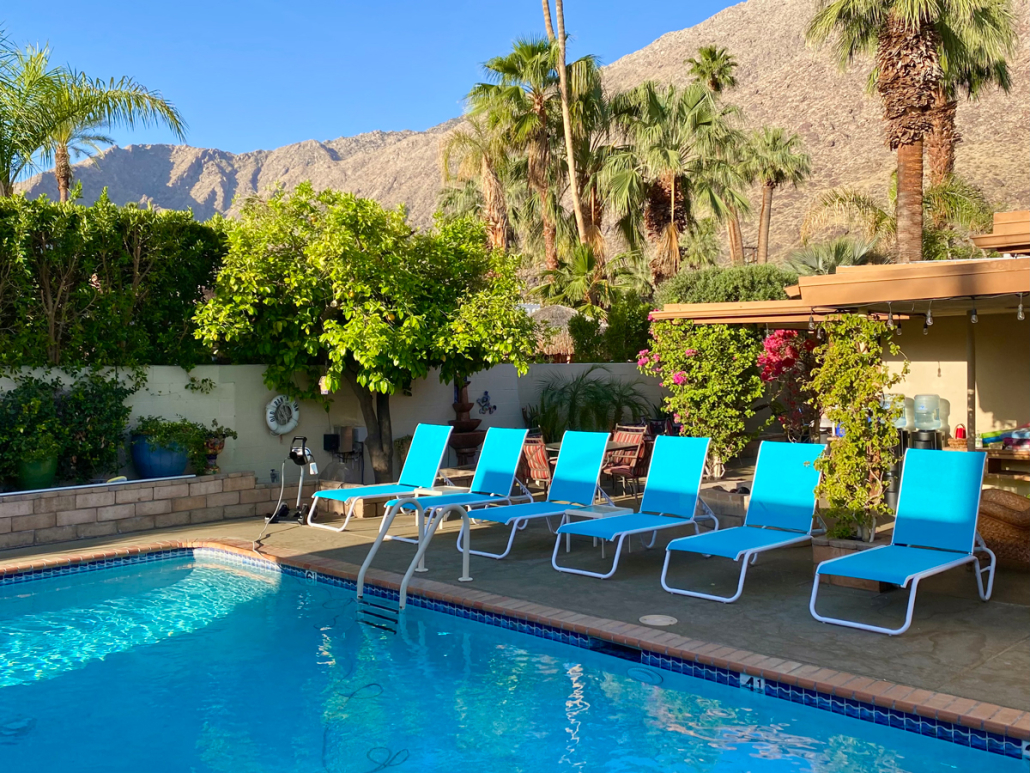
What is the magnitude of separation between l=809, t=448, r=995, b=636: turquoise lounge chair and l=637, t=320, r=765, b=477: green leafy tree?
4052 mm

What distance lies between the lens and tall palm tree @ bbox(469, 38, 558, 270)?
21906 mm

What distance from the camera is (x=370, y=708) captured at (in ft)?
16.4

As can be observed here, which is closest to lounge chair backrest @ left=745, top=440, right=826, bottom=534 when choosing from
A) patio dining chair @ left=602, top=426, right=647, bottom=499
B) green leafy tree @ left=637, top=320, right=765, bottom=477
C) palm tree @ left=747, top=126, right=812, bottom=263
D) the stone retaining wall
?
green leafy tree @ left=637, top=320, right=765, bottom=477

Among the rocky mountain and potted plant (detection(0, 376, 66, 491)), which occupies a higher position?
the rocky mountain

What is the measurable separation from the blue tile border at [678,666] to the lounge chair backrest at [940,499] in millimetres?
1855

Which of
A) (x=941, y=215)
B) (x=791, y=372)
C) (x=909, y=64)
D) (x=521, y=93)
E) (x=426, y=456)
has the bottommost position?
(x=426, y=456)

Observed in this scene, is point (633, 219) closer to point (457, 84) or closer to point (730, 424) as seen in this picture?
point (457, 84)

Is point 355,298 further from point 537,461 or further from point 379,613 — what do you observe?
point 379,613

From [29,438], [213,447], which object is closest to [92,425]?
[29,438]

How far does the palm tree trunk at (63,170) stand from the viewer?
51.1 ft

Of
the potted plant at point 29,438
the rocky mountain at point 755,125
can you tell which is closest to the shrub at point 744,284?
the potted plant at point 29,438

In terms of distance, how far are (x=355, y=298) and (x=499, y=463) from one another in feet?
9.97

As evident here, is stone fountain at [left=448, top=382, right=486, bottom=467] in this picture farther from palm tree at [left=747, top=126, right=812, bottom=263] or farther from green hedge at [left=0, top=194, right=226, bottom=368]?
palm tree at [left=747, top=126, right=812, bottom=263]

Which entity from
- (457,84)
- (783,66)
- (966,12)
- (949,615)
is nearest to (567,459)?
(949,615)
